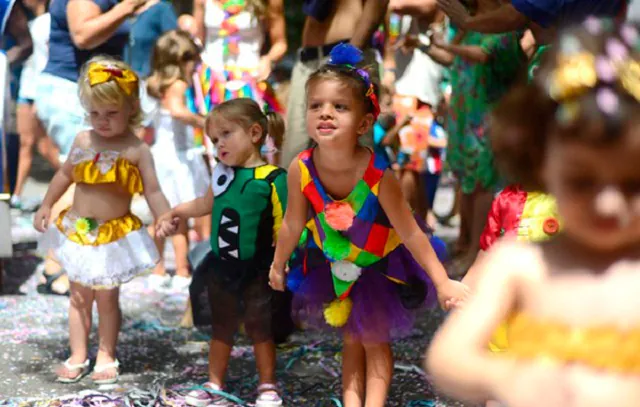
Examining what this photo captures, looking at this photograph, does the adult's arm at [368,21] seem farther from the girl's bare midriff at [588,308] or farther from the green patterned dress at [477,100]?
the girl's bare midriff at [588,308]

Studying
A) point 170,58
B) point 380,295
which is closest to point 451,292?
point 380,295

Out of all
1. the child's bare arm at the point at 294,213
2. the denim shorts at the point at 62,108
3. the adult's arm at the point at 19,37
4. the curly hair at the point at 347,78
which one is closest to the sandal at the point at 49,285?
the denim shorts at the point at 62,108

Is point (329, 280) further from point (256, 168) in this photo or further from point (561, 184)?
point (561, 184)

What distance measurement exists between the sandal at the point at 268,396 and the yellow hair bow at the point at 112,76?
128 cm

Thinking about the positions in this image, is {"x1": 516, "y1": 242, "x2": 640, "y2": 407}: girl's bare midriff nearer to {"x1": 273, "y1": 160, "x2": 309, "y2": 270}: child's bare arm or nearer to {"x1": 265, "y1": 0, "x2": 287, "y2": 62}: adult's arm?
{"x1": 273, "y1": 160, "x2": 309, "y2": 270}: child's bare arm

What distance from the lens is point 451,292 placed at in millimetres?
3025

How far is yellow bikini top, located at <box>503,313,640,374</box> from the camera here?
5.53ft

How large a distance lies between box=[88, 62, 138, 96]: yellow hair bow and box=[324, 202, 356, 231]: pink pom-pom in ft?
3.96

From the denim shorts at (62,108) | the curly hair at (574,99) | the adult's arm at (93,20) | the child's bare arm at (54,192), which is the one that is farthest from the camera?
the denim shorts at (62,108)

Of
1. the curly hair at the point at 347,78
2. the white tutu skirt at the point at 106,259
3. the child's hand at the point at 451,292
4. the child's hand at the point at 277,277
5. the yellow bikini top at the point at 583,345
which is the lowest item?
the white tutu skirt at the point at 106,259

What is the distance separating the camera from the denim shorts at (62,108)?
5145mm

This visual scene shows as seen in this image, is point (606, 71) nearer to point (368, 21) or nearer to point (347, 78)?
point (347, 78)

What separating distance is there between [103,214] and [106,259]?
0.59ft

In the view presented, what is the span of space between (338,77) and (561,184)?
1662 millimetres
